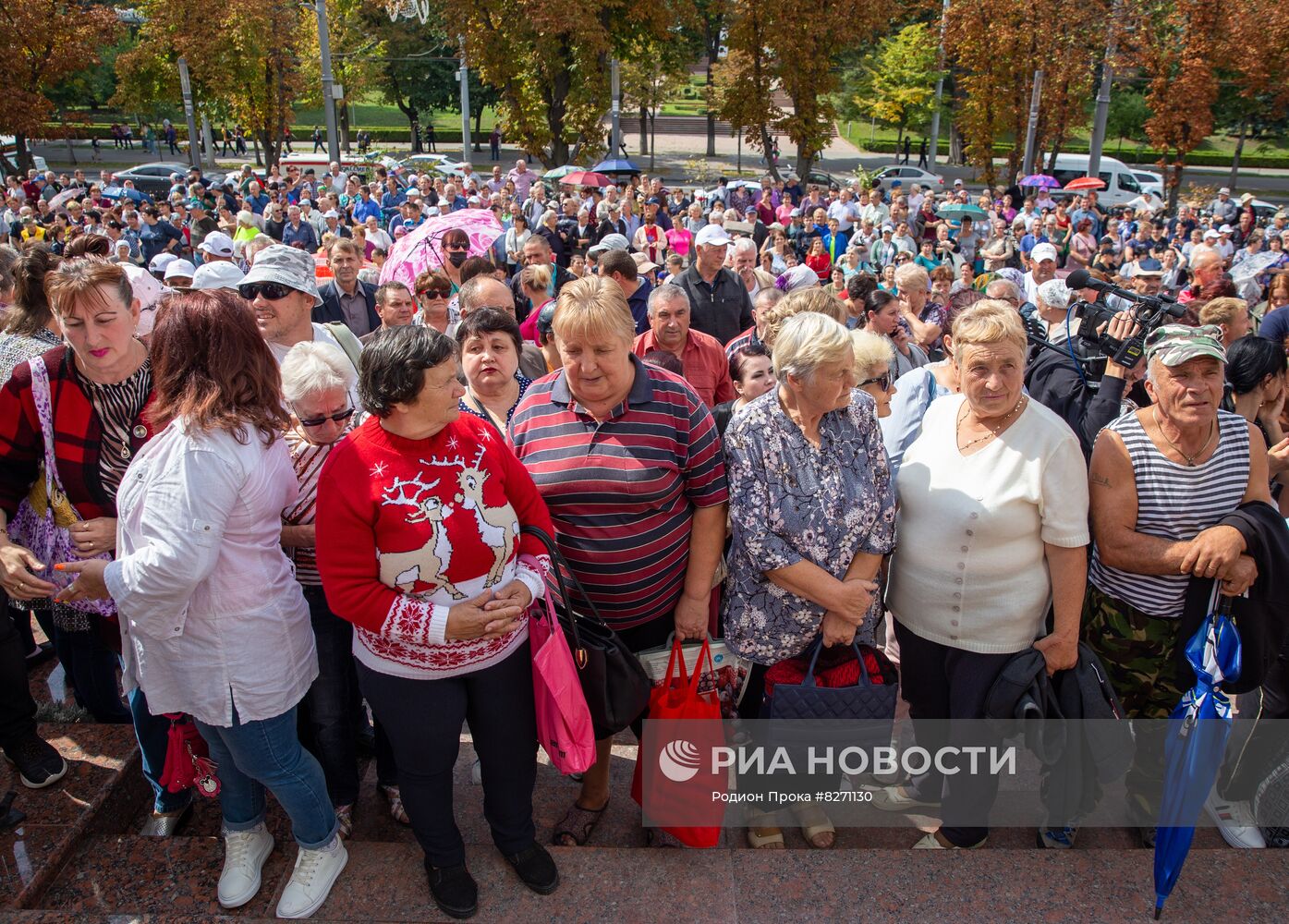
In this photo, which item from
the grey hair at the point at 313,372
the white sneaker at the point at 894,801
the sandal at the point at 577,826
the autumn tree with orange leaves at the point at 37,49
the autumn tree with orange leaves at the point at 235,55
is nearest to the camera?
the grey hair at the point at 313,372

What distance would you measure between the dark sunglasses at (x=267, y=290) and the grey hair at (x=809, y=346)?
2199 millimetres

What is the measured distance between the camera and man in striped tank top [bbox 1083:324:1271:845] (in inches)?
117

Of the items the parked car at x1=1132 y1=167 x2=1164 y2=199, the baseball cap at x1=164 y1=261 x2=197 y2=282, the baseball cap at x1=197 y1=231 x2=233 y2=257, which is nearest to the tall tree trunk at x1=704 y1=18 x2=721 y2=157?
the parked car at x1=1132 y1=167 x2=1164 y2=199

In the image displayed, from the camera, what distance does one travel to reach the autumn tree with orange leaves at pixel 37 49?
27.5 m

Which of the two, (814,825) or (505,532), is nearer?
(505,532)

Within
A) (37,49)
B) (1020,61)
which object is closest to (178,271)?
(1020,61)

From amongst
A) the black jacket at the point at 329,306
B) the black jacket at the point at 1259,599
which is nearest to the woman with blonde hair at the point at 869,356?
the black jacket at the point at 1259,599

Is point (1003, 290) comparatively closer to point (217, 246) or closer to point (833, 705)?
point (833, 705)

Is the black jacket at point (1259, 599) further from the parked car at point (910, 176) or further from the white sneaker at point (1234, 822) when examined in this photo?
the parked car at point (910, 176)

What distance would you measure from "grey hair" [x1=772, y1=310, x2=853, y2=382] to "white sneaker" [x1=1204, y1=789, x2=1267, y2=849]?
2135 mm

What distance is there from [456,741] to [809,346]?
161 cm

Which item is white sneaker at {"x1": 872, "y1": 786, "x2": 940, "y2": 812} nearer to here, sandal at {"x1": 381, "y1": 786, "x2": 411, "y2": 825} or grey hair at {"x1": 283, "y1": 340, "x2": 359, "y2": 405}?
sandal at {"x1": 381, "y1": 786, "x2": 411, "y2": 825}

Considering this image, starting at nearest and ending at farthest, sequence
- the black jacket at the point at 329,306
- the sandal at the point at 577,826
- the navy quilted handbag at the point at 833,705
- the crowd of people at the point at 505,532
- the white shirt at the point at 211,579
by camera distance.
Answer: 1. the white shirt at the point at 211,579
2. the crowd of people at the point at 505,532
3. the navy quilted handbag at the point at 833,705
4. the sandal at the point at 577,826
5. the black jacket at the point at 329,306

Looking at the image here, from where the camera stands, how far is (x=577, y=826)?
3.19m
